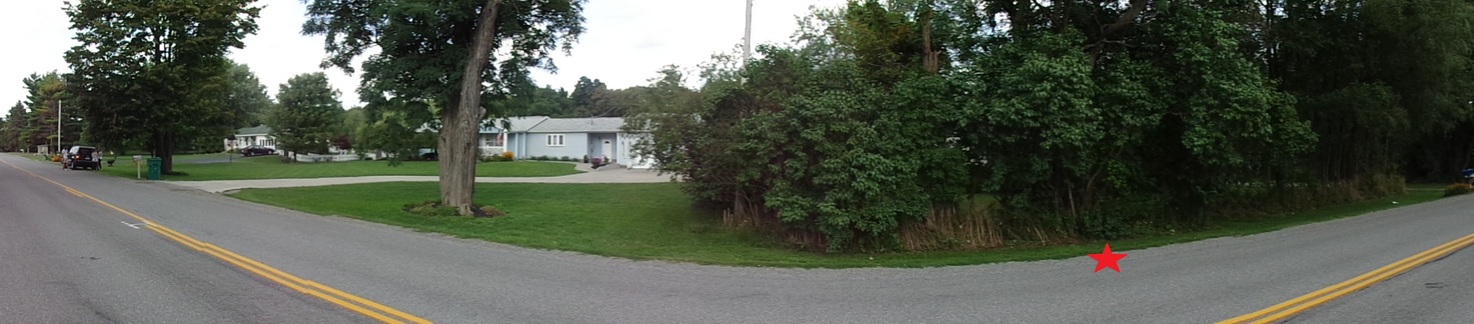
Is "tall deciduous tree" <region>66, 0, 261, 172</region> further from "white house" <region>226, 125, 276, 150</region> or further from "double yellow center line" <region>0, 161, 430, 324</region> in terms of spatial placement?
"white house" <region>226, 125, 276, 150</region>

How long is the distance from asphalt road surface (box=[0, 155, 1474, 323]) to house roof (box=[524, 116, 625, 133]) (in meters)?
38.9

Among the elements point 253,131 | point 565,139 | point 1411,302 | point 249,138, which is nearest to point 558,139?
point 565,139

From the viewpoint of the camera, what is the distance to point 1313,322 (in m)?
5.96

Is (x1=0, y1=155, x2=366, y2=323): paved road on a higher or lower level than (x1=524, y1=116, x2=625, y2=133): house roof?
lower

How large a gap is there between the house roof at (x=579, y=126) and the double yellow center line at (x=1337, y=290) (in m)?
43.6

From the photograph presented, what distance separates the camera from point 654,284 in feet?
26.1

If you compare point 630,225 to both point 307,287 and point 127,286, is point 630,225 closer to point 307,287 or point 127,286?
point 307,287

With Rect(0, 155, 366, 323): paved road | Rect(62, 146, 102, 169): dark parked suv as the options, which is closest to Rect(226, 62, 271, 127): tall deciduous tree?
Rect(62, 146, 102, 169): dark parked suv

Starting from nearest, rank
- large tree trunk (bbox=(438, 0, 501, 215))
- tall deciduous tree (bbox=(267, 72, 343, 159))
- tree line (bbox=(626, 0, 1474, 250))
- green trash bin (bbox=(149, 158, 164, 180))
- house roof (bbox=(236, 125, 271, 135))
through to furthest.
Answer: tree line (bbox=(626, 0, 1474, 250)) < large tree trunk (bbox=(438, 0, 501, 215)) < green trash bin (bbox=(149, 158, 164, 180)) < tall deciduous tree (bbox=(267, 72, 343, 159)) < house roof (bbox=(236, 125, 271, 135))

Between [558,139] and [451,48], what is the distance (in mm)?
34947

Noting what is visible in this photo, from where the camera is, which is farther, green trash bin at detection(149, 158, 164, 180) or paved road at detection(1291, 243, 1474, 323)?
green trash bin at detection(149, 158, 164, 180)

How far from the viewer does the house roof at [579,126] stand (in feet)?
168

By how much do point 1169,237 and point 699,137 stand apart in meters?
8.47

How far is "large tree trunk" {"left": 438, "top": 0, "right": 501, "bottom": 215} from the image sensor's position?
57.0 ft
